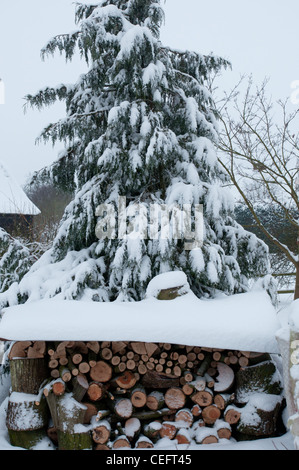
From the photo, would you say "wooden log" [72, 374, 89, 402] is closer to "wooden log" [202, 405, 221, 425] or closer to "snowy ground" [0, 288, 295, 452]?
"snowy ground" [0, 288, 295, 452]

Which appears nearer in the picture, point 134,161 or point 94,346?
point 94,346

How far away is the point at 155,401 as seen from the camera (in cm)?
283

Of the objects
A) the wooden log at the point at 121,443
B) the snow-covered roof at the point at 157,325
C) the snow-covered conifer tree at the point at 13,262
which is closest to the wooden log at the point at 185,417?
the wooden log at the point at 121,443

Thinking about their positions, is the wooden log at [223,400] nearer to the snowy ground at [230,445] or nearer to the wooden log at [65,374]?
the snowy ground at [230,445]

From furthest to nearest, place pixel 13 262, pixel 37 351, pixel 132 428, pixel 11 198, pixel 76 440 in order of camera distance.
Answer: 1. pixel 11 198
2. pixel 13 262
3. pixel 37 351
4. pixel 132 428
5. pixel 76 440

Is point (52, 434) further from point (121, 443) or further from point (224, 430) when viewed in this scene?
point (224, 430)

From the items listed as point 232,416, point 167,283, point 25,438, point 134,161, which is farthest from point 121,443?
point 134,161

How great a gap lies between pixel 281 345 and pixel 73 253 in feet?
8.71

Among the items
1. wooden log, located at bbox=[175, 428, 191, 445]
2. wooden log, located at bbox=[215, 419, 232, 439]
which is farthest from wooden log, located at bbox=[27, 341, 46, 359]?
wooden log, located at bbox=[215, 419, 232, 439]

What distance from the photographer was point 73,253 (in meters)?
4.25

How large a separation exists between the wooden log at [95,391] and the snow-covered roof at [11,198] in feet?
30.3

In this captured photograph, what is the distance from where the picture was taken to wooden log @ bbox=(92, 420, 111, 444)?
2729 millimetres

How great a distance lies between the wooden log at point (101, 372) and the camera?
284cm

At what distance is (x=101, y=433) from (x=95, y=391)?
1.02 feet
